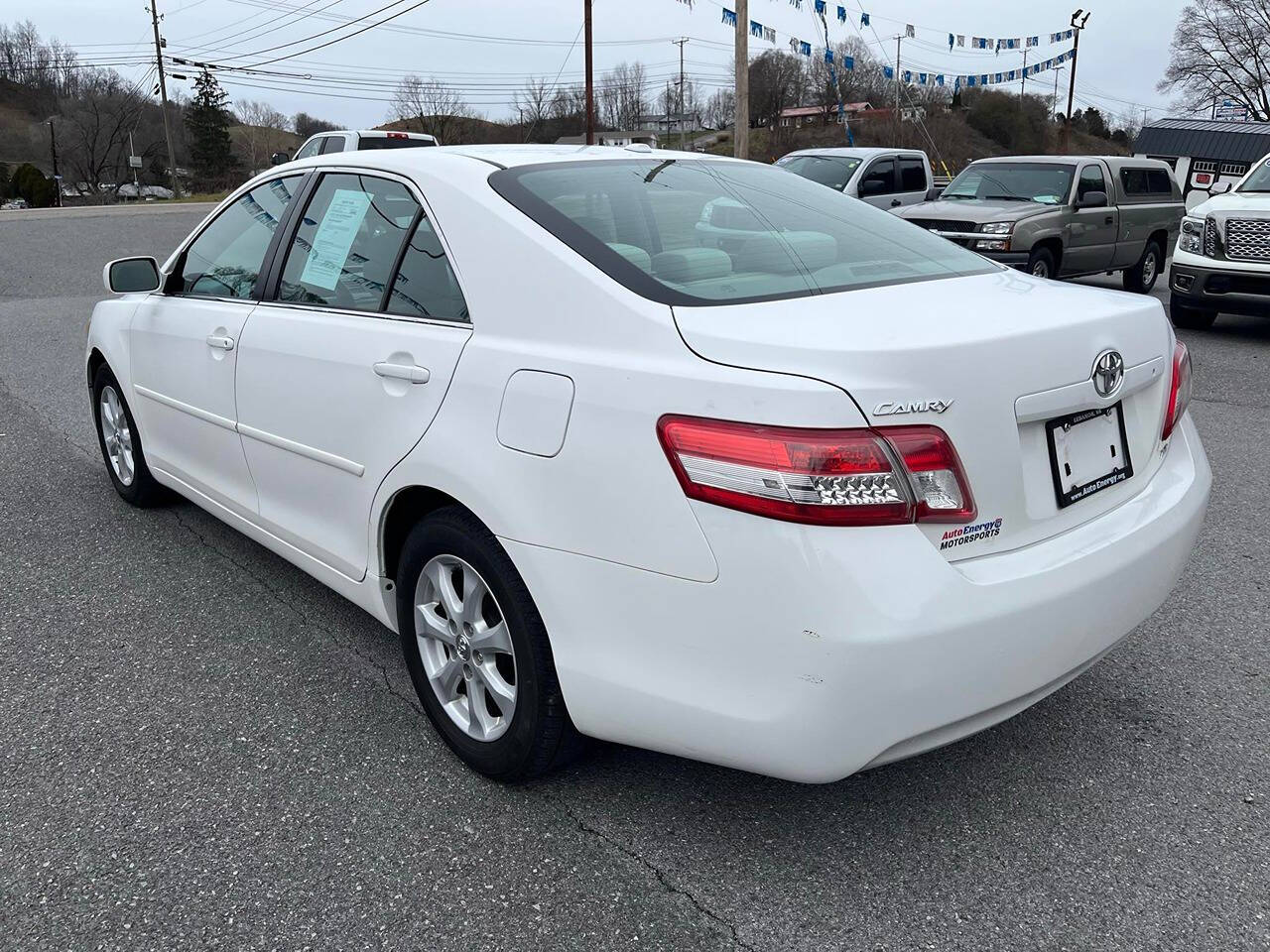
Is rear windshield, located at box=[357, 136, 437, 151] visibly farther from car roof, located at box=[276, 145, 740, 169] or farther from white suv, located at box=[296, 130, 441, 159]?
car roof, located at box=[276, 145, 740, 169]

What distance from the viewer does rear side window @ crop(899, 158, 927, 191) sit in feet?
50.5

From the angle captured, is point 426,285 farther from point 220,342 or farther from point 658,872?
point 658,872

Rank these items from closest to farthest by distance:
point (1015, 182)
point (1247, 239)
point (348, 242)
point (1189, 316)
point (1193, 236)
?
1. point (348, 242)
2. point (1247, 239)
3. point (1193, 236)
4. point (1189, 316)
5. point (1015, 182)

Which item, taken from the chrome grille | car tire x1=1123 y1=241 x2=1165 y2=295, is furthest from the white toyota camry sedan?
car tire x1=1123 y1=241 x2=1165 y2=295

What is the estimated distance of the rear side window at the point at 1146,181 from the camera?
44.1 feet

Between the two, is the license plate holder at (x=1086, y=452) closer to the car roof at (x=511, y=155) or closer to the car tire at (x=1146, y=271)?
the car roof at (x=511, y=155)

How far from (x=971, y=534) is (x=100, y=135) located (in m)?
99.7

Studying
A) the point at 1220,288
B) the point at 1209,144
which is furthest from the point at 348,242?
the point at 1209,144

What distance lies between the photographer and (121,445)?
197 inches

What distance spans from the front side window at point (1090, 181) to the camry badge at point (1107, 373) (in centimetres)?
1103

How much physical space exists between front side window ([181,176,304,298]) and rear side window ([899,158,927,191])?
12981 mm

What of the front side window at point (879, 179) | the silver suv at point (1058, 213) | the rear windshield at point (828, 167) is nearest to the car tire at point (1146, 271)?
the silver suv at point (1058, 213)

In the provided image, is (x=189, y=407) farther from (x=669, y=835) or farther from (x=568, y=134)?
(x=568, y=134)

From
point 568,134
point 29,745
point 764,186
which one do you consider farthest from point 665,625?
point 568,134
